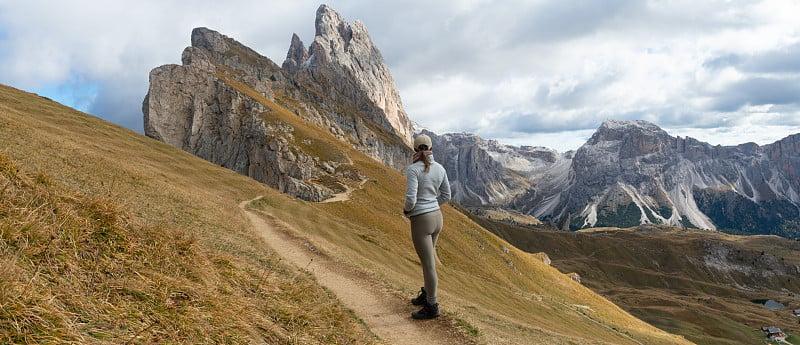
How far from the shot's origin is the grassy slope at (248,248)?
7793 millimetres

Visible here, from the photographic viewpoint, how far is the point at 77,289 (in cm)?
586

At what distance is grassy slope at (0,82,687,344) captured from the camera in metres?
7.79

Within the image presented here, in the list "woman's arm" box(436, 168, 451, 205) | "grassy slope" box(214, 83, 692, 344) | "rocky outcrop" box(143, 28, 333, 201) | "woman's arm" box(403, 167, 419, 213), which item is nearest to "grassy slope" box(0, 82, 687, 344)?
"grassy slope" box(214, 83, 692, 344)

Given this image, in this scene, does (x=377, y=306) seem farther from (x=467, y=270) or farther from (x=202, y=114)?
(x=202, y=114)

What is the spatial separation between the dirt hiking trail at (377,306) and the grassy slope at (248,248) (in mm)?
913

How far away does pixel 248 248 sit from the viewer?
56.0 ft

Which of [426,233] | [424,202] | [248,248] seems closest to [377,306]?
[426,233]

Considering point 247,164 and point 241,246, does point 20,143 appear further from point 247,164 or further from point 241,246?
point 247,164

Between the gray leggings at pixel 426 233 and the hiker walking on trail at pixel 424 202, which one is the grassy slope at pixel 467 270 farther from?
the hiker walking on trail at pixel 424 202

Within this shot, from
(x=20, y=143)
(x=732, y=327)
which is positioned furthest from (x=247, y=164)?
(x=732, y=327)

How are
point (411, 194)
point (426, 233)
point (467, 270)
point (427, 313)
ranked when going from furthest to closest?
point (467, 270), point (427, 313), point (426, 233), point (411, 194)

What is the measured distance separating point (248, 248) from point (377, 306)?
709cm

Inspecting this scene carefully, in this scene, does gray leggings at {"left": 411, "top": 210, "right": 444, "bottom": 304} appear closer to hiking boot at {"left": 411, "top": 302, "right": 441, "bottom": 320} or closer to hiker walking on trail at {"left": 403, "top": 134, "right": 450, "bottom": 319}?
hiker walking on trail at {"left": 403, "top": 134, "right": 450, "bottom": 319}

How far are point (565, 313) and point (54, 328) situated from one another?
4354cm
